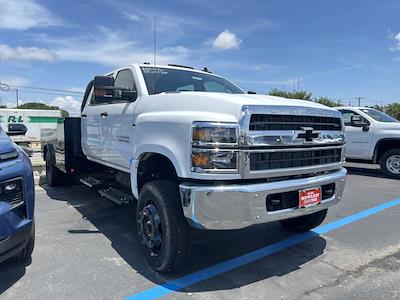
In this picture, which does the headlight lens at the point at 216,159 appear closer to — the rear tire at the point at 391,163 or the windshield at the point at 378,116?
the rear tire at the point at 391,163

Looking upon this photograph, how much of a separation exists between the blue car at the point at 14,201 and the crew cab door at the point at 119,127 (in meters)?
1.23

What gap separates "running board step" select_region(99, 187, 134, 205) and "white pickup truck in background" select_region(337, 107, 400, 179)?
6.37m

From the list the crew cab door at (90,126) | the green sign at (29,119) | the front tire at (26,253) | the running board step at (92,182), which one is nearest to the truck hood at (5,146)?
the front tire at (26,253)

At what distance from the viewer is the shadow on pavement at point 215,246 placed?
351 cm

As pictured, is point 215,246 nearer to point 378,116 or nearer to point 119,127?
point 119,127

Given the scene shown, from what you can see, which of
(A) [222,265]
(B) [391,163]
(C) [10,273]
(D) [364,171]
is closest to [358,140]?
(B) [391,163]

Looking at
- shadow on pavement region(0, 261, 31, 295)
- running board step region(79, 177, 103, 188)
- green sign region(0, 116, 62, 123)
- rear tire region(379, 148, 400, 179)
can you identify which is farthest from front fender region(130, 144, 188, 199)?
green sign region(0, 116, 62, 123)

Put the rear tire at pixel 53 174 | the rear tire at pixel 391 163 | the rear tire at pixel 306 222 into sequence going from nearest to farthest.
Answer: the rear tire at pixel 306 222 < the rear tire at pixel 53 174 < the rear tire at pixel 391 163

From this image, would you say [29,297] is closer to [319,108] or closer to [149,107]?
[149,107]

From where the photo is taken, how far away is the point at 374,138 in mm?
9445

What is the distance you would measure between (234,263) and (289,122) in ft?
5.00

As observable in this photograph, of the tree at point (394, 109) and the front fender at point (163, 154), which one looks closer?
the front fender at point (163, 154)

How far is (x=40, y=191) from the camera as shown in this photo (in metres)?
7.45

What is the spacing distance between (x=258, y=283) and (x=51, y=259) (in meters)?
2.14
